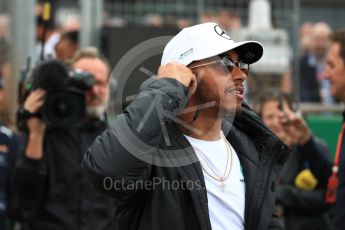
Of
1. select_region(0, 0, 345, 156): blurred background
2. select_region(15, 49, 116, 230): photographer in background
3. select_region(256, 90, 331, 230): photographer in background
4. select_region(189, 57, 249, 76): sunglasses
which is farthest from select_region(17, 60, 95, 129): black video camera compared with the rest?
select_region(0, 0, 345, 156): blurred background

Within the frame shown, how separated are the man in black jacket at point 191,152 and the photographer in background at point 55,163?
1.62 metres

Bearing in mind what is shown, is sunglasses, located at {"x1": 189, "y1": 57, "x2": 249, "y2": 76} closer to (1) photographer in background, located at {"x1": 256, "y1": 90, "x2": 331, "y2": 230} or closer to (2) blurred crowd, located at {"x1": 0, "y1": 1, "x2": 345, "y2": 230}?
(2) blurred crowd, located at {"x1": 0, "y1": 1, "x2": 345, "y2": 230}

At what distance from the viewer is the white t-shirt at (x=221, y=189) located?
10.6ft

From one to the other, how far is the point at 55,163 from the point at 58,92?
1.55 ft

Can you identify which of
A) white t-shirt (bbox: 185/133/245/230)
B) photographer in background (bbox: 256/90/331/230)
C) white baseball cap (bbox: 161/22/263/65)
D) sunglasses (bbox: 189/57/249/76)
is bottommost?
photographer in background (bbox: 256/90/331/230)

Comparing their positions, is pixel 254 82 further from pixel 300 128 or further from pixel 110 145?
pixel 110 145

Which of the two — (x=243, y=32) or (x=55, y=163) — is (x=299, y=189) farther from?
(x=243, y=32)

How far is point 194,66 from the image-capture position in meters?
3.29

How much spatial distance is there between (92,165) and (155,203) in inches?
11.9

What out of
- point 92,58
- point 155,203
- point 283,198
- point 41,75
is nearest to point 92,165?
point 155,203

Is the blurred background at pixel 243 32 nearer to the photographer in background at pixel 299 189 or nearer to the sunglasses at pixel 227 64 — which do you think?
the photographer in background at pixel 299 189

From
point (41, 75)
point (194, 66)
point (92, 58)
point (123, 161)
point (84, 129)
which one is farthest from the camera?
point (92, 58)

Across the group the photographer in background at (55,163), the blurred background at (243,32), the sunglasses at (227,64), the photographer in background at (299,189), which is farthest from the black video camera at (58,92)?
the blurred background at (243,32)

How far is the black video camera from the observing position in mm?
4750
